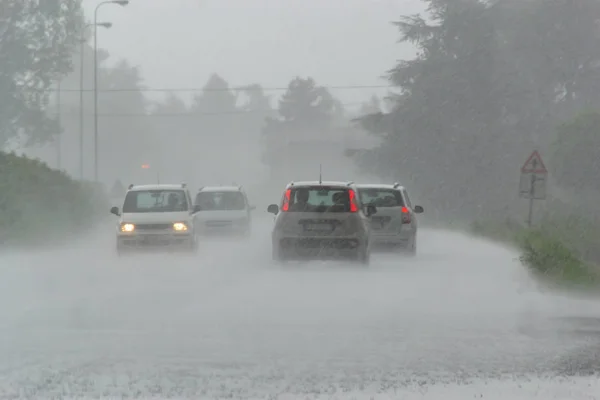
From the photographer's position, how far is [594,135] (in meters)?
56.5

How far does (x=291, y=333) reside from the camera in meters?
14.3

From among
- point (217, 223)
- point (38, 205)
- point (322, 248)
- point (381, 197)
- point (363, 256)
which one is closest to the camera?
point (322, 248)

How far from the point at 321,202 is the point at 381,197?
5103mm

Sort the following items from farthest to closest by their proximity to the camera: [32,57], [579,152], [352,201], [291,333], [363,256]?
[32,57]
[579,152]
[352,201]
[363,256]
[291,333]

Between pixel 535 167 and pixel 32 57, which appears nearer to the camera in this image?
pixel 535 167

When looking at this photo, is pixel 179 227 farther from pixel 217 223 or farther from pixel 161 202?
pixel 217 223

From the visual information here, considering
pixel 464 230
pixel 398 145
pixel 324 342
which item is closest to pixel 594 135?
pixel 464 230

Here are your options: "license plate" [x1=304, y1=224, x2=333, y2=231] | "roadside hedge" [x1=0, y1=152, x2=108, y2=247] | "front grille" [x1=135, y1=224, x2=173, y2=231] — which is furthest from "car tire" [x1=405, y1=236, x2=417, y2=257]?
"roadside hedge" [x1=0, y1=152, x2=108, y2=247]

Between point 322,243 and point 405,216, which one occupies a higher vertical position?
point 405,216

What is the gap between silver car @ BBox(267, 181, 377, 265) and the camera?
23.1 metres

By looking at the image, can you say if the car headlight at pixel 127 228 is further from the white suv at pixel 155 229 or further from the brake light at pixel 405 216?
the brake light at pixel 405 216

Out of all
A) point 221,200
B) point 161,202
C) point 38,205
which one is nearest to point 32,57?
point 38,205

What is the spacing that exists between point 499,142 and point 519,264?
4240 cm

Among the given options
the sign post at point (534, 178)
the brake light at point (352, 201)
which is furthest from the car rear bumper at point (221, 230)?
the brake light at point (352, 201)
